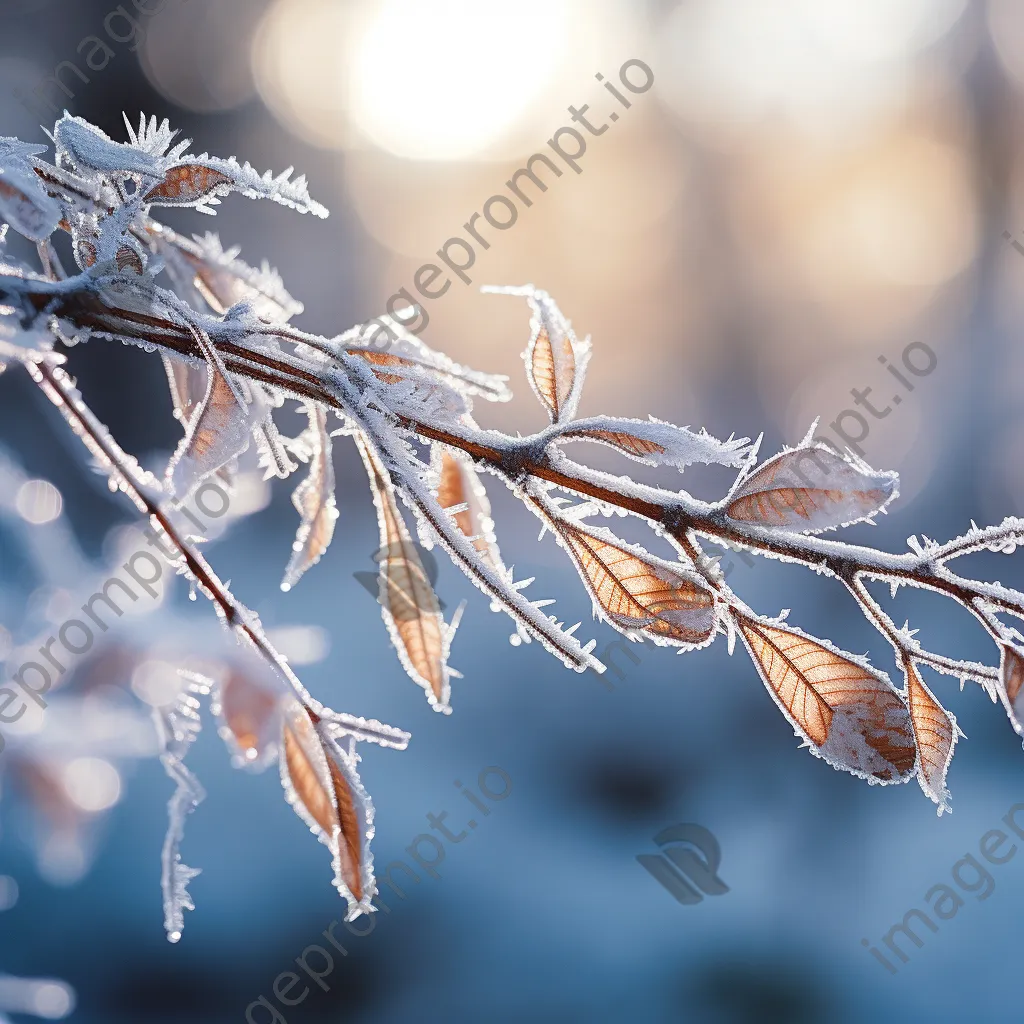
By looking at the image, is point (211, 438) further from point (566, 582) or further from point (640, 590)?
point (566, 582)

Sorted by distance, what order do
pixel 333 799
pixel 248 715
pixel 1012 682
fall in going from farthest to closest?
pixel 248 715 < pixel 333 799 < pixel 1012 682

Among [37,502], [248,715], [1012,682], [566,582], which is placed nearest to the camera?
[1012,682]

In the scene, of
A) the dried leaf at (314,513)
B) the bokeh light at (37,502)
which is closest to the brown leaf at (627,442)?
the dried leaf at (314,513)

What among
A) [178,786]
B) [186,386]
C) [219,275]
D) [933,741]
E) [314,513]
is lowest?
[178,786]

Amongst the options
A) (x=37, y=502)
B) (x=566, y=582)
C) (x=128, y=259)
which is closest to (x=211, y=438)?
(x=128, y=259)

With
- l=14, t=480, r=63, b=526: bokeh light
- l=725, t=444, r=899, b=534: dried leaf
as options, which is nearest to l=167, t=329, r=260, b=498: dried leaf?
l=725, t=444, r=899, b=534: dried leaf

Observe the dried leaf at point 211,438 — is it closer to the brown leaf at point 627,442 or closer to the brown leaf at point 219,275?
the brown leaf at point 219,275

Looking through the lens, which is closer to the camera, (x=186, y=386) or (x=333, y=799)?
(x=333, y=799)

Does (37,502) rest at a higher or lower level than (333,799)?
higher

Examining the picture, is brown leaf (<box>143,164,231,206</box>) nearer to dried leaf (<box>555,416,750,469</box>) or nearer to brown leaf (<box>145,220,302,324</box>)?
brown leaf (<box>145,220,302,324</box>)
